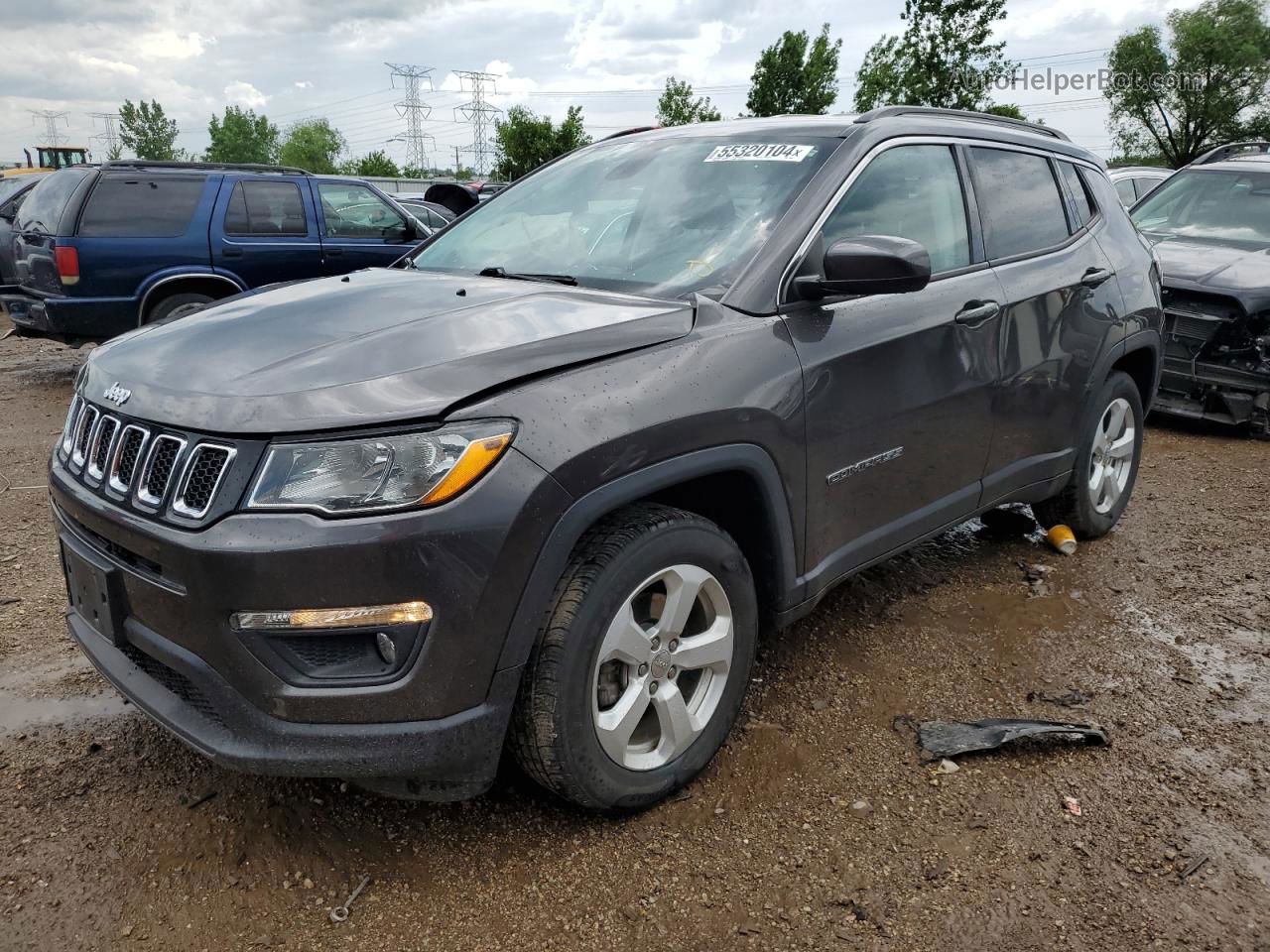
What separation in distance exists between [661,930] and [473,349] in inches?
54.4

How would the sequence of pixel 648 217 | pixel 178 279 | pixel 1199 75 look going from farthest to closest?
pixel 1199 75 < pixel 178 279 < pixel 648 217

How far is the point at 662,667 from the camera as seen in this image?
7.91 ft

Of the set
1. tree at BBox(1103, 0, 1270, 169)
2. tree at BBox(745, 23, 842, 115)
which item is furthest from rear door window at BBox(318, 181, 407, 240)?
tree at BBox(1103, 0, 1270, 169)

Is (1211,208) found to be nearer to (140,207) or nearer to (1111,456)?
(1111,456)

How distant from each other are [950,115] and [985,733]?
2.23 metres

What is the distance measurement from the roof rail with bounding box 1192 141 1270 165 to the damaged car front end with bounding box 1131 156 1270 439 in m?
0.98

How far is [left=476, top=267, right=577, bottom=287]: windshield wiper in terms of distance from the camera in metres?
2.90

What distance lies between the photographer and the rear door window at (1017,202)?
354 cm

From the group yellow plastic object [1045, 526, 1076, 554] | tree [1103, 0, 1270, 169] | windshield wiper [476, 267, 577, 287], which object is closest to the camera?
windshield wiper [476, 267, 577, 287]

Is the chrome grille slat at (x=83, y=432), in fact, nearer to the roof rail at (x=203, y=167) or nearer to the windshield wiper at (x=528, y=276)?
the windshield wiper at (x=528, y=276)

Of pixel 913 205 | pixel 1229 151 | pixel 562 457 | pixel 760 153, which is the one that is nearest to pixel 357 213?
pixel 760 153

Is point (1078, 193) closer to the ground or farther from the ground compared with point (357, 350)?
farther from the ground

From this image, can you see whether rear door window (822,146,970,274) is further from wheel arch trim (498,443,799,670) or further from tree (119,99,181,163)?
tree (119,99,181,163)

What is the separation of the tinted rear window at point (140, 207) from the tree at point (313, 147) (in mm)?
84295
